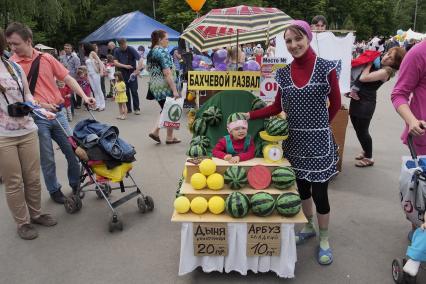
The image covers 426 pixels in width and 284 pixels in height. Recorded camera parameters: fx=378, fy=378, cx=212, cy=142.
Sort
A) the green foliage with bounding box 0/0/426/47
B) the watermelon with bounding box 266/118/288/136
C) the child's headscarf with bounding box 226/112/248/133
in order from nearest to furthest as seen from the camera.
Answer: the watermelon with bounding box 266/118/288/136 < the child's headscarf with bounding box 226/112/248/133 < the green foliage with bounding box 0/0/426/47

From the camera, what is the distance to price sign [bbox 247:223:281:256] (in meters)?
2.93

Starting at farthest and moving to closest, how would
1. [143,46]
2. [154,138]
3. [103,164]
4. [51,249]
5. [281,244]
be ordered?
[143,46] < [154,138] < [103,164] < [51,249] < [281,244]

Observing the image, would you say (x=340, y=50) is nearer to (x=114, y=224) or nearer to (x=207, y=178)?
(x=207, y=178)

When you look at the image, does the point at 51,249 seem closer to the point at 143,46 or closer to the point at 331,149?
the point at 331,149

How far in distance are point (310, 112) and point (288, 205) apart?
0.77 m

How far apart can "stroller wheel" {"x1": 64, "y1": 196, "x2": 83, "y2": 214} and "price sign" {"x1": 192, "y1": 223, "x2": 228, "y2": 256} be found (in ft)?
6.68

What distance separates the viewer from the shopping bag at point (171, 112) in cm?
662

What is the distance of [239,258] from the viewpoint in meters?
3.03

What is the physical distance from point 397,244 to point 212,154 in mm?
1988

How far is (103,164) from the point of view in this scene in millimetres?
3963

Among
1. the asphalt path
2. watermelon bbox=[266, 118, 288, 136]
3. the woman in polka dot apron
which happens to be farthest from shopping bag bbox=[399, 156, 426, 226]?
watermelon bbox=[266, 118, 288, 136]

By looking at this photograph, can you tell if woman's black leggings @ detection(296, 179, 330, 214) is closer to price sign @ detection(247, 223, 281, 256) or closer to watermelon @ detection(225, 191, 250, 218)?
price sign @ detection(247, 223, 281, 256)

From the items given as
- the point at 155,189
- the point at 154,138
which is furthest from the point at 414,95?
the point at 154,138

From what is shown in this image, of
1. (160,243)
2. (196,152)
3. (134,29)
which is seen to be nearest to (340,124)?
(196,152)
